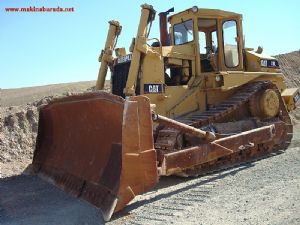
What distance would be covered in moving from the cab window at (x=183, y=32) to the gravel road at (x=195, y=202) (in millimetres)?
2975

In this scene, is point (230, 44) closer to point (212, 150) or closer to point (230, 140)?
point (230, 140)

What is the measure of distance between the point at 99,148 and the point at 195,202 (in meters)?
1.61

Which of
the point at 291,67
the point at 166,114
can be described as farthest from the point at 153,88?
the point at 291,67

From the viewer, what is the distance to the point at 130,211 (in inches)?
190

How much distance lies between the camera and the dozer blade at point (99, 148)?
4.58 m

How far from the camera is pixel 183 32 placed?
8320 mm

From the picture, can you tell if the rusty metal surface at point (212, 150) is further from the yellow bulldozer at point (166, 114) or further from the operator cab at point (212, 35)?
the operator cab at point (212, 35)

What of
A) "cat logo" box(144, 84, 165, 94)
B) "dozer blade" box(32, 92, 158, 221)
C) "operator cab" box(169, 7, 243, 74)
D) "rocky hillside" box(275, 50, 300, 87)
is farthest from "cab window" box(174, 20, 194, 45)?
"rocky hillside" box(275, 50, 300, 87)

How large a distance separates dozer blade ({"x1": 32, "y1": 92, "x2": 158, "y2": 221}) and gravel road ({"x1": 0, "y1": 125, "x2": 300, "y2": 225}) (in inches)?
9.8

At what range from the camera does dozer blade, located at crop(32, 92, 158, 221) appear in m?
4.58

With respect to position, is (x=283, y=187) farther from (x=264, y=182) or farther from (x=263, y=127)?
(x=263, y=127)

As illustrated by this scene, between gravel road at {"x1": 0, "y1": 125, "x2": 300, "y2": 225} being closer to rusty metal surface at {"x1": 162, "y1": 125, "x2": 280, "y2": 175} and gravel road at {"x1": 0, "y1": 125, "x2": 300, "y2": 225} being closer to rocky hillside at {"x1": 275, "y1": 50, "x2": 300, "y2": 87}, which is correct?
rusty metal surface at {"x1": 162, "y1": 125, "x2": 280, "y2": 175}

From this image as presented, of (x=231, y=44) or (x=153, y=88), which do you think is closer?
(x=153, y=88)

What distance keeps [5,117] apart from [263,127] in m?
6.41
